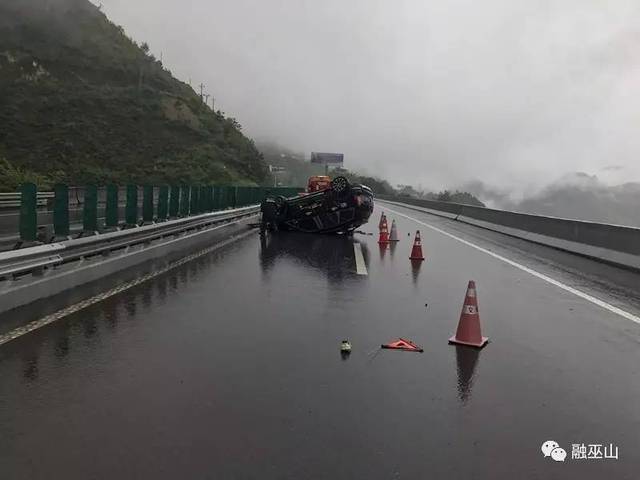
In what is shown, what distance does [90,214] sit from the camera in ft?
38.8

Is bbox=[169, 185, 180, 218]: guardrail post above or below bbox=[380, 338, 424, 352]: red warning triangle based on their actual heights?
above

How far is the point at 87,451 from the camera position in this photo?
3.75 m

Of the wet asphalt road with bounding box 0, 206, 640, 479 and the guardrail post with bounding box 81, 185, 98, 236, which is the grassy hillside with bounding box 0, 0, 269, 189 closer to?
the guardrail post with bounding box 81, 185, 98, 236

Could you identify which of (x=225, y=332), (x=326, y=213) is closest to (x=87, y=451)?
(x=225, y=332)

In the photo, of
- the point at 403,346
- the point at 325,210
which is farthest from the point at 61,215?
the point at 325,210

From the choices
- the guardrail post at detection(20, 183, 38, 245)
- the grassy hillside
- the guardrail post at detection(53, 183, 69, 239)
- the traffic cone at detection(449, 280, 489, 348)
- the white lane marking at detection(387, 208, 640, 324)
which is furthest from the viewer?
the grassy hillside

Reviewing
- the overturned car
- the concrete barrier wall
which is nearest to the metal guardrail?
the overturned car

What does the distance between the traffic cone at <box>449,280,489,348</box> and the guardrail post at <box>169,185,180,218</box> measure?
1273cm

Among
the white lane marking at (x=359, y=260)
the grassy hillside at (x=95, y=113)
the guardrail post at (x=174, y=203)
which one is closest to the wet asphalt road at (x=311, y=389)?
the white lane marking at (x=359, y=260)

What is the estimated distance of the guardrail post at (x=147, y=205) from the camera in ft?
51.8

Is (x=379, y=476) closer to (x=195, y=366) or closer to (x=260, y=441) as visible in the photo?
(x=260, y=441)

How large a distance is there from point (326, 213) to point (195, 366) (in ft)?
45.5

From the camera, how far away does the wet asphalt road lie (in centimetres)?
376

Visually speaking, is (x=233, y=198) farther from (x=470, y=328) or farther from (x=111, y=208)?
(x=470, y=328)
